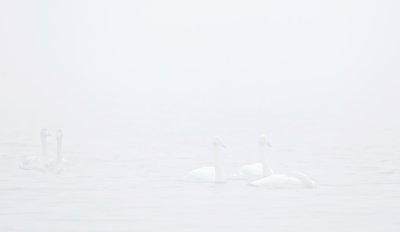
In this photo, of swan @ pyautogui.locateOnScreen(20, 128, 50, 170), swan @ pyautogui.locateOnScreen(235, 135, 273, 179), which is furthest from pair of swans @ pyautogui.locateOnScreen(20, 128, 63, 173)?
swan @ pyautogui.locateOnScreen(235, 135, 273, 179)

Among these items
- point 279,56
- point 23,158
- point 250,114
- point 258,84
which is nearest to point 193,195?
point 23,158

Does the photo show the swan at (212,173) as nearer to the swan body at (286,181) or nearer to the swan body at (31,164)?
the swan body at (286,181)

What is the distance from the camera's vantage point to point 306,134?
93.9 feet

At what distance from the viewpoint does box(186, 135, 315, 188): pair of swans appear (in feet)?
61.7

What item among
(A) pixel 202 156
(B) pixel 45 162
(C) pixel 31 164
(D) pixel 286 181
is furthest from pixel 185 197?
(A) pixel 202 156

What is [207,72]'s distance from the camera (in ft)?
317

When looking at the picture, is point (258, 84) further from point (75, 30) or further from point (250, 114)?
point (75, 30)

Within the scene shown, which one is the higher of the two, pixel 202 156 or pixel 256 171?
pixel 202 156

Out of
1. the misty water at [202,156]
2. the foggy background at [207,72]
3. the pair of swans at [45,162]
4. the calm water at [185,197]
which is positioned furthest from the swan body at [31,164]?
the foggy background at [207,72]

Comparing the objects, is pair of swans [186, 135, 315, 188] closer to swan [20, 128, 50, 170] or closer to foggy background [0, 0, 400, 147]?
swan [20, 128, 50, 170]

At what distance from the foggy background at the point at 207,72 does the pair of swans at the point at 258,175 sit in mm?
5702

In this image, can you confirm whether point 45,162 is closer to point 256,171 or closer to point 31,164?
point 31,164

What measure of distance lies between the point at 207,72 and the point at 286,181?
Result: 77685mm

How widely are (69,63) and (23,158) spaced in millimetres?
95834
